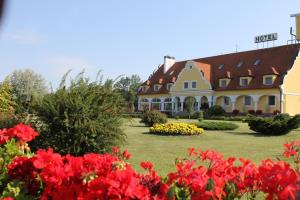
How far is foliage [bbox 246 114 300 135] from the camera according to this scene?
2133 cm

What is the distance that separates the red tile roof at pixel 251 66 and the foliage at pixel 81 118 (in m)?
39.5

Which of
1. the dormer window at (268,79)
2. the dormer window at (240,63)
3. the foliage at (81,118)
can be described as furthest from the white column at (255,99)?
the foliage at (81,118)

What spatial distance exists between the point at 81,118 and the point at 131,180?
6.69 m

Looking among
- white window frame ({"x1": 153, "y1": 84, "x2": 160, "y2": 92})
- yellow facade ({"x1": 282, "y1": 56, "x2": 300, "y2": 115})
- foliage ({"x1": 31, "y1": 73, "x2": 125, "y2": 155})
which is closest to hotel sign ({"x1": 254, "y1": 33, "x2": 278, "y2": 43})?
yellow facade ({"x1": 282, "y1": 56, "x2": 300, "y2": 115})

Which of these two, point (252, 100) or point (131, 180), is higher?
point (252, 100)

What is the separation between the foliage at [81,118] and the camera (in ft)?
29.6

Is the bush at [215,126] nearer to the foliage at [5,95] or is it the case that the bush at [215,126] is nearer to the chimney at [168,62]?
the foliage at [5,95]

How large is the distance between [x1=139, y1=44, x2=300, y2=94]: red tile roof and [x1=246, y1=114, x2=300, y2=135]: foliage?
25220 millimetres

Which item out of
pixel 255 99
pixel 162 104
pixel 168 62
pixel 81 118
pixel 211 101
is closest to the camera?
pixel 81 118

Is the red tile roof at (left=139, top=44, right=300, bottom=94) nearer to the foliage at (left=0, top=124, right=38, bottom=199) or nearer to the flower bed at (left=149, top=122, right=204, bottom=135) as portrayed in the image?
the flower bed at (left=149, top=122, right=204, bottom=135)

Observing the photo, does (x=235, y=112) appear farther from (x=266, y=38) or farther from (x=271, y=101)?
(x=266, y=38)

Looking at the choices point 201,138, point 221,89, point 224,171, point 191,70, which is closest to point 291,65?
point 221,89

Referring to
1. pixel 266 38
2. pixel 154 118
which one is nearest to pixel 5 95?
pixel 154 118

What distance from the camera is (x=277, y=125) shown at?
2138cm
